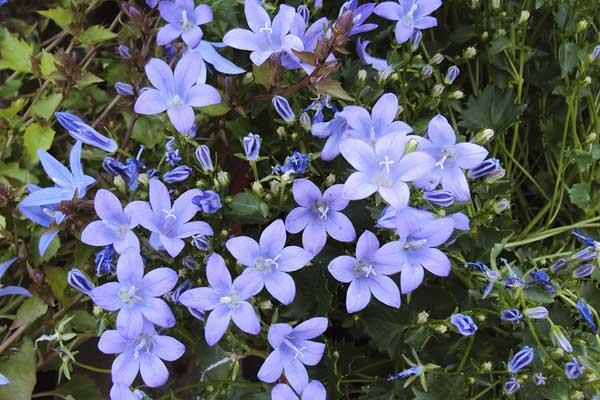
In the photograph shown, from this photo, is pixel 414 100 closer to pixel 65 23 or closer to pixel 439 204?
pixel 439 204

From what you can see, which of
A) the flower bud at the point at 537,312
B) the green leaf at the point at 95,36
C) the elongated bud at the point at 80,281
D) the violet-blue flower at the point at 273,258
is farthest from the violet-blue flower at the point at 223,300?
the green leaf at the point at 95,36

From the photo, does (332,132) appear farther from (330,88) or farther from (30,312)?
(30,312)

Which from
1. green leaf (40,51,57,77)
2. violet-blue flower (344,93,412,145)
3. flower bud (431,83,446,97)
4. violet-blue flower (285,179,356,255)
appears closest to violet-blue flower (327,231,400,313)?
violet-blue flower (285,179,356,255)

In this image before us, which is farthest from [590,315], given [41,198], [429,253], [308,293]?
[41,198]

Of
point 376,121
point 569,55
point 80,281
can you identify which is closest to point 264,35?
point 376,121

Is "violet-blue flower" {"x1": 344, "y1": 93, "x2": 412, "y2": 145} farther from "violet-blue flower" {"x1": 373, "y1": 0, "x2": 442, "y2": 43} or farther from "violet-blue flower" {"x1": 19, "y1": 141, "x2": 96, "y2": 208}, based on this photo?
"violet-blue flower" {"x1": 19, "y1": 141, "x2": 96, "y2": 208}
